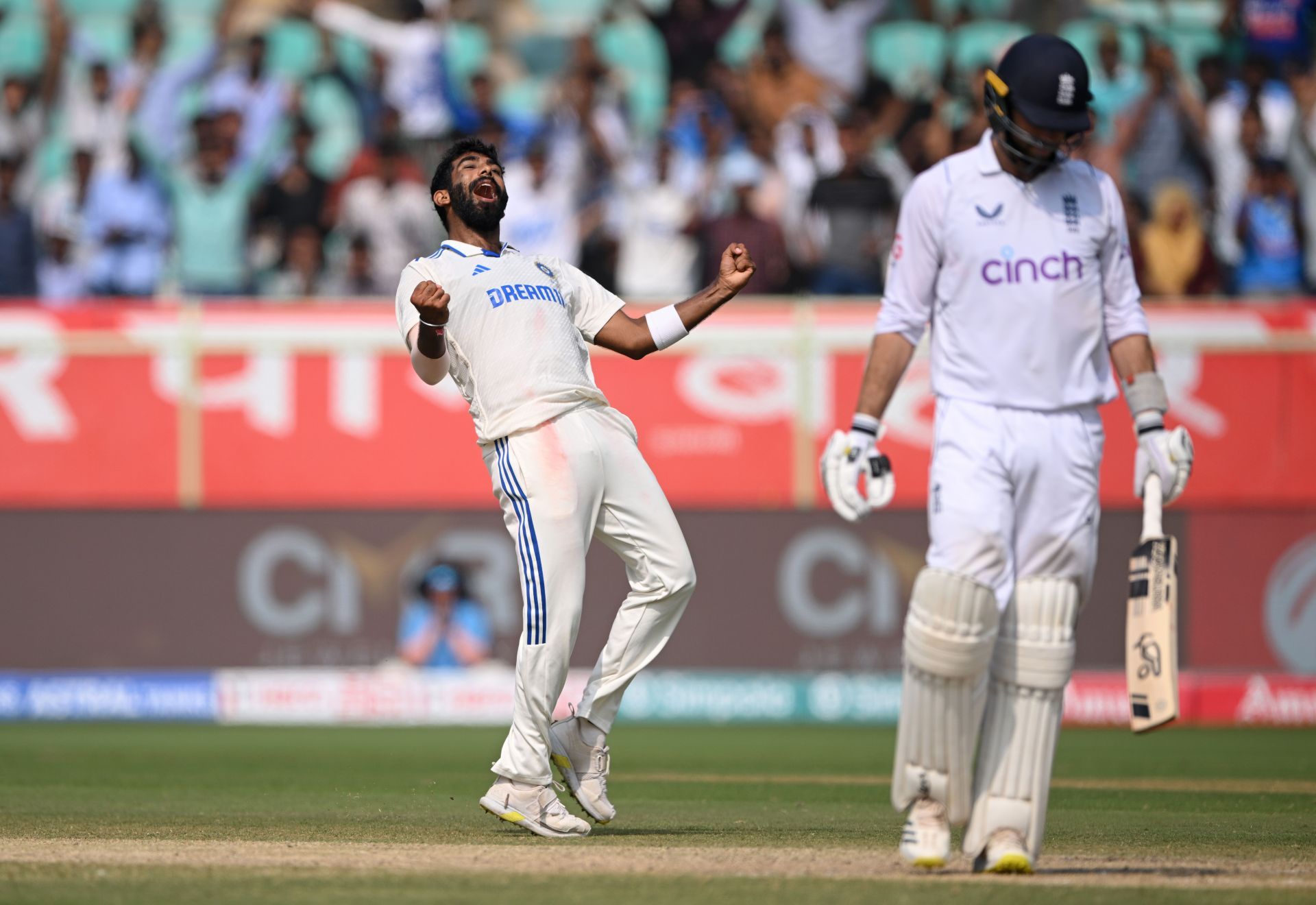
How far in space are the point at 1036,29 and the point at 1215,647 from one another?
540 centimetres

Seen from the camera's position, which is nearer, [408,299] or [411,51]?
[408,299]

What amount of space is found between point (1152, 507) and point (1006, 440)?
0.46 meters

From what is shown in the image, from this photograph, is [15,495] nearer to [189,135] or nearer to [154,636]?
[154,636]

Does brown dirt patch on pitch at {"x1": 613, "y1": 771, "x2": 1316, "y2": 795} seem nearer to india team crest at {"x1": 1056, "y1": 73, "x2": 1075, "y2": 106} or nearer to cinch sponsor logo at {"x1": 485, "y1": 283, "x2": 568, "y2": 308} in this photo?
cinch sponsor logo at {"x1": 485, "y1": 283, "x2": 568, "y2": 308}

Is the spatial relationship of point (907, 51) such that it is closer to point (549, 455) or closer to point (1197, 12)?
point (1197, 12)

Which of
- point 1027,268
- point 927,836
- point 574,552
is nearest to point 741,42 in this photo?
point 574,552

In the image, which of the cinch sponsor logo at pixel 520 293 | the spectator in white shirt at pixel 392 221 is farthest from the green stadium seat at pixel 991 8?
the cinch sponsor logo at pixel 520 293

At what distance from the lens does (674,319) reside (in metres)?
6.74

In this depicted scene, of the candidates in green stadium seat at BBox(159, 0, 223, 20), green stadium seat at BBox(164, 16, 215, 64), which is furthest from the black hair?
green stadium seat at BBox(159, 0, 223, 20)

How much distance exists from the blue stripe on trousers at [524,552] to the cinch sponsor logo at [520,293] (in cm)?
48

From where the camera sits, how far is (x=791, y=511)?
1455cm

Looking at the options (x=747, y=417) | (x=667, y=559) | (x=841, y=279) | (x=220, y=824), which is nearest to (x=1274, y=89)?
(x=841, y=279)

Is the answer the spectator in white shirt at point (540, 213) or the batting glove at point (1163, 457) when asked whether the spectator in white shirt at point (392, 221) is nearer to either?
the spectator in white shirt at point (540, 213)

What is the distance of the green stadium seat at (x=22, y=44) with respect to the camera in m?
16.5
